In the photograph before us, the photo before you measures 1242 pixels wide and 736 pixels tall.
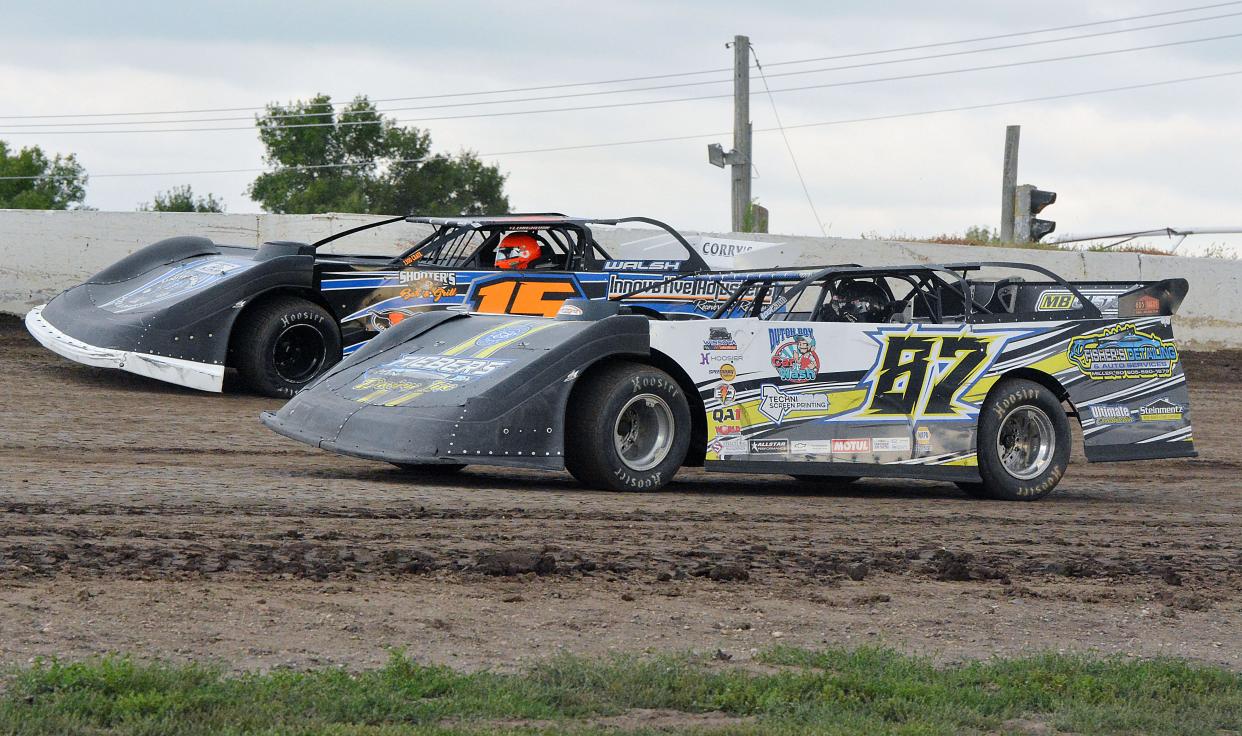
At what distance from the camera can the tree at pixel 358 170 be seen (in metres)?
60.1

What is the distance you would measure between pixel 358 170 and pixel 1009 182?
1726 inches

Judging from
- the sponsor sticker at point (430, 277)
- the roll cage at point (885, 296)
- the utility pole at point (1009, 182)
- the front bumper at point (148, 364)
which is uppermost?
the utility pole at point (1009, 182)

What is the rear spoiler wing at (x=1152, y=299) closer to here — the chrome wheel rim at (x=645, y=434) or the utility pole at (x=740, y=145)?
the chrome wheel rim at (x=645, y=434)

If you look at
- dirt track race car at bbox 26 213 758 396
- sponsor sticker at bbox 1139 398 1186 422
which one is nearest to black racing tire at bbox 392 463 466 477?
dirt track race car at bbox 26 213 758 396

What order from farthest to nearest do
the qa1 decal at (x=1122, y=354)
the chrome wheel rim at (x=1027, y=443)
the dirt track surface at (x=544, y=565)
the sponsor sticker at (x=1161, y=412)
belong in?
the sponsor sticker at (x=1161, y=412)
the qa1 decal at (x=1122, y=354)
the chrome wheel rim at (x=1027, y=443)
the dirt track surface at (x=544, y=565)

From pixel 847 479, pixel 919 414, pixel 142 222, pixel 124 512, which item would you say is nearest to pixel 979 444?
pixel 919 414

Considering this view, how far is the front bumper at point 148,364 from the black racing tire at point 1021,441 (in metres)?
6.34

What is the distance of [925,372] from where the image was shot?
868 cm

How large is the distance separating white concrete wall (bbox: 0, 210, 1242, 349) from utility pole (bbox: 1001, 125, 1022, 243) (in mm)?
4576

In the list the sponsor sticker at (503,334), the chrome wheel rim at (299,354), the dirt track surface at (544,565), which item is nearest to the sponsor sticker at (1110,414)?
the dirt track surface at (544,565)

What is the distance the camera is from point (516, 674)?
4.39 metres

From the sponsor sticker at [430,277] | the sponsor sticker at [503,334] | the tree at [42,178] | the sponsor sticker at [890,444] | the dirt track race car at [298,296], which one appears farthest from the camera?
the tree at [42,178]

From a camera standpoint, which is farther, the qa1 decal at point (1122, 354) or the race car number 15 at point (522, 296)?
the race car number 15 at point (522, 296)

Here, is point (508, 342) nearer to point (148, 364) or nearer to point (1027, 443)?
point (1027, 443)
